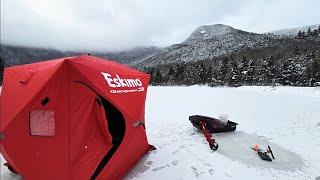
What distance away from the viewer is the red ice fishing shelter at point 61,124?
15.4 ft

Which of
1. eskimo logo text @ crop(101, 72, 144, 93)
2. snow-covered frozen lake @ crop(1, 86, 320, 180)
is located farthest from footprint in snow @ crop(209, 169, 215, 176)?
eskimo logo text @ crop(101, 72, 144, 93)

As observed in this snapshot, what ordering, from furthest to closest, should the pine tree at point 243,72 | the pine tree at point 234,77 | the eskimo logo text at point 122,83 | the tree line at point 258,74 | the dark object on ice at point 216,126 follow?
the pine tree at point 243,72
the pine tree at point 234,77
the tree line at point 258,74
the dark object on ice at point 216,126
the eskimo logo text at point 122,83

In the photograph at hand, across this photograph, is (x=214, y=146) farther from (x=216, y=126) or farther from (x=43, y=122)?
(x=43, y=122)

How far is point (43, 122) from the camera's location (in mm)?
4688

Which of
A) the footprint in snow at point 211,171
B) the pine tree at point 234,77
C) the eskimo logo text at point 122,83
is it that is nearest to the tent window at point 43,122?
the eskimo logo text at point 122,83

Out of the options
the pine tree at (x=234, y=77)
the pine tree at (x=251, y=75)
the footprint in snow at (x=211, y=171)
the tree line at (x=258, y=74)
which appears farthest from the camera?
the pine tree at (x=251, y=75)

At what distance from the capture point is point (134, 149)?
6441 millimetres

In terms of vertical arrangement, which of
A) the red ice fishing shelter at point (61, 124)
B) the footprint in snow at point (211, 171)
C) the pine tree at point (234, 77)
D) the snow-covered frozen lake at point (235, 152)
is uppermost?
the red ice fishing shelter at point (61, 124)

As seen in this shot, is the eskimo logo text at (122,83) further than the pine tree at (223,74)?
No

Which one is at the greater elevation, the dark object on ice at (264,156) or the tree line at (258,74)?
the dark object on ice at (264,156)

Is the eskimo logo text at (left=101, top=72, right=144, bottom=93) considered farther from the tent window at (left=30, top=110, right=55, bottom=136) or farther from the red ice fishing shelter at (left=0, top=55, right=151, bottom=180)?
the tent window at (left=30, top=110, right=55, bottom=136)

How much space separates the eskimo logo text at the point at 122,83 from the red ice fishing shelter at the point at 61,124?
10cm

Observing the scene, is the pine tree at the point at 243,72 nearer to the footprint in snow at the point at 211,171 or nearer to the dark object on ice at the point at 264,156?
the dark object on ice at the point at 264,156

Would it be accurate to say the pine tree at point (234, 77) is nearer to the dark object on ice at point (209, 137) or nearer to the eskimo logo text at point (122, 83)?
the dark object on ice at point (209, 137)
